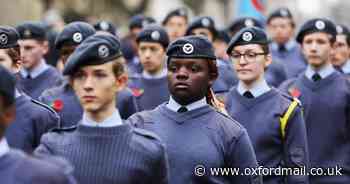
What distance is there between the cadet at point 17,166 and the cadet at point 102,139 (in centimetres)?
73

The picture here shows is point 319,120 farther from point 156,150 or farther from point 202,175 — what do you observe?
point 156,150

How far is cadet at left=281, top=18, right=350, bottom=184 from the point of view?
10.6 meters

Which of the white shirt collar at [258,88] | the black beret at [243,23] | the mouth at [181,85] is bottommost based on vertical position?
the white shirt collar at [258,88]

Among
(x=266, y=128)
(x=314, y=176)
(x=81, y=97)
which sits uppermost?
(x=81, y=97)

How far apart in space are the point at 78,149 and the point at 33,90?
500cm

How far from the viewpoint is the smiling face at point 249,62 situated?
9805 millimetres

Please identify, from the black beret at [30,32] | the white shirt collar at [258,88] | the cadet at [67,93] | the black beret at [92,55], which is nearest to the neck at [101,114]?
the black beret at [92,55]

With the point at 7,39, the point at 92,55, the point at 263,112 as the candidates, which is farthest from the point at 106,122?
the point at 263,112

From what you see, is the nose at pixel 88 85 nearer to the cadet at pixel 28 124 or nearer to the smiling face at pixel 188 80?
the cadet at pixel 28 124

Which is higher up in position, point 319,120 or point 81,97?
point 81,97

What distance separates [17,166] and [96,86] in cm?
99

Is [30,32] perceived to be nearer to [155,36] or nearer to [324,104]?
[155,36]

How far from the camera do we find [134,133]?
697 centimetres

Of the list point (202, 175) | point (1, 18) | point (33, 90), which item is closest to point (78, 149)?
point (202, 175)
